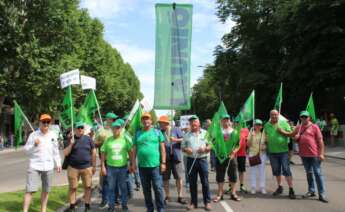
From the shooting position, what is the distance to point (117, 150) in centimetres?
944

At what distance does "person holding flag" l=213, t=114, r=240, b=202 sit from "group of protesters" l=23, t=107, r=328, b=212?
0.07 feet

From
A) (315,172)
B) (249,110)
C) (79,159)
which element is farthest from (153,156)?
(249,110)

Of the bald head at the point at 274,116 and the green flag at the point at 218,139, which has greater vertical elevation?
the bald head at the point at 274,116

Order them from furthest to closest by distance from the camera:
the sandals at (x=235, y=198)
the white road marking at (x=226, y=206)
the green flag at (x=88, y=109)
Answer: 1. the green flag at (x=88, y=109)
2. the sandals at (x=235, y=198)
3. the white road marking at (x=226, y=206)

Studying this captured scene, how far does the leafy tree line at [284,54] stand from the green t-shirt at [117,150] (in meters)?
25.3

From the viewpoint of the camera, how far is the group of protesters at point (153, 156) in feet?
29.0

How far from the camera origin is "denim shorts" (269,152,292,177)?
11344mm

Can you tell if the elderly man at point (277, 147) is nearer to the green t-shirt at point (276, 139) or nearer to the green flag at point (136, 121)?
the green t-shirt at point (276, 139)

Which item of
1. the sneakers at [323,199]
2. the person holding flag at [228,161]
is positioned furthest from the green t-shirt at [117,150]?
the sneakers at [323,199]

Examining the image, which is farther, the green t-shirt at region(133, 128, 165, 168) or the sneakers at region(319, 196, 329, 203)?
the sneakers at region(319, 196, 329, 203)

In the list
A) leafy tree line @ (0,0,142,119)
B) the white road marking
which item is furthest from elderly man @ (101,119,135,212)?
leafy tree line @ (0,0,142,119)

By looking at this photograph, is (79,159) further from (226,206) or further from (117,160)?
(226,206)

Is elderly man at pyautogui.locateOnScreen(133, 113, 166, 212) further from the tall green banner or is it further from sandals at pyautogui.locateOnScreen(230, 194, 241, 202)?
sandals at pyautogui.locateOnScreen(230, 194, 241, 202)

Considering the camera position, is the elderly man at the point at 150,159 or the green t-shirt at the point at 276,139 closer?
the elderly man at the point at 150,159
